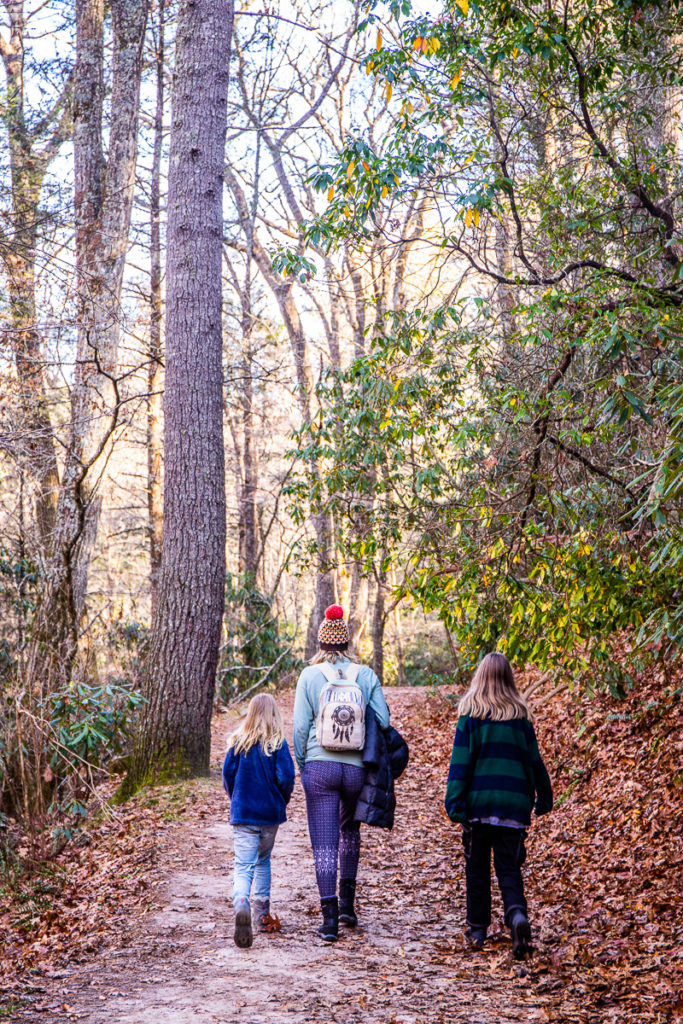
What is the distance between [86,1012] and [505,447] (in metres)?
6.01

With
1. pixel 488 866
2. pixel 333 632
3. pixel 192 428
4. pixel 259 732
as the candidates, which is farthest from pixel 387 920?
pixel 192 428

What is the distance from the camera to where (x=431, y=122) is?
8633 mm

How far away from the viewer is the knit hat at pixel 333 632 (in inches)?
230

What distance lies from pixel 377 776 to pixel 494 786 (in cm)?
74

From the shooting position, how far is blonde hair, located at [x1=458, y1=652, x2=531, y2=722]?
548 centimetres

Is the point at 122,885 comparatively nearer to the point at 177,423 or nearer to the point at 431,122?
the point at 177,423

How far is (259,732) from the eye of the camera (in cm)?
570

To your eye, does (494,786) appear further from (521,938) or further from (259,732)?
(259,732)

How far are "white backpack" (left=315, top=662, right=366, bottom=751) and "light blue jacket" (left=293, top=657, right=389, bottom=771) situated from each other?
0.16ft

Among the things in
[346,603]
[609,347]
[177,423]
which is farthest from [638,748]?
[346,603]

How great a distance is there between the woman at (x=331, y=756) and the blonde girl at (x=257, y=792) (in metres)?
0.17

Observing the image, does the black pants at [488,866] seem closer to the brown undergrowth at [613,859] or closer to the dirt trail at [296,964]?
the dirt trail at [296,964]

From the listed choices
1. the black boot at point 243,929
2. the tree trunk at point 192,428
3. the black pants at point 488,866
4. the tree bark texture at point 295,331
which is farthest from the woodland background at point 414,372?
the tree bark texture at point 295,331

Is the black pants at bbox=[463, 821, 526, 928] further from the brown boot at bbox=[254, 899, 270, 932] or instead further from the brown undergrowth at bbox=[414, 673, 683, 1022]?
the brown boot at bbox=[254, 899, 270, 932]
